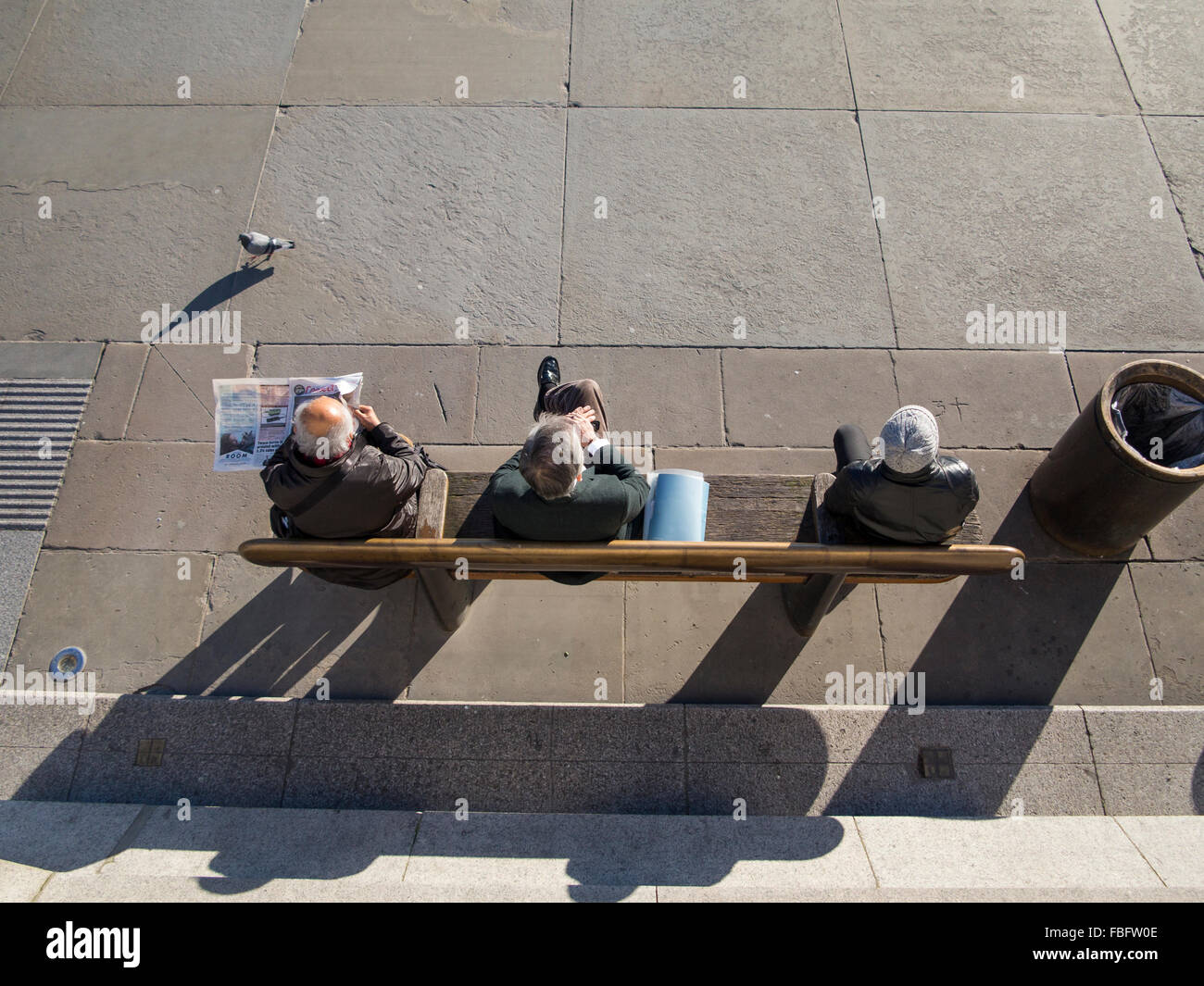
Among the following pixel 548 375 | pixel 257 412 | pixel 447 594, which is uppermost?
pixel 257 412

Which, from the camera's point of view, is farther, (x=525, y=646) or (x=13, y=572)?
(x=13, y=572)

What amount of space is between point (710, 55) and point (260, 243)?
4075 mm

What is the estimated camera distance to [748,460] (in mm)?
4344

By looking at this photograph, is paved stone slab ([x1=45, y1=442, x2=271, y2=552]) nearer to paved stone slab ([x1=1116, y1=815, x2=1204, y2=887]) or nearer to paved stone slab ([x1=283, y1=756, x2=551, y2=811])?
paved stone slab ([x1=283, y1=756, x2=551, y2=811])

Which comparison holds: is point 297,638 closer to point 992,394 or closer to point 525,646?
point 525,646

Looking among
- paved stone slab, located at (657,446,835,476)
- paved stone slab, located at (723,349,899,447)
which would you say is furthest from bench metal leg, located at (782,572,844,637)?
paved stone slab, located at (723,349,899,447)

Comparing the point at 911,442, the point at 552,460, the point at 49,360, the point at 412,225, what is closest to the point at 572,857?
the point at 552,460

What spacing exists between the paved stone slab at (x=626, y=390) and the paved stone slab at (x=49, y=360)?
276 cm

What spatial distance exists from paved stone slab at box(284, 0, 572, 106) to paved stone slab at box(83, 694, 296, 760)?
4.90m

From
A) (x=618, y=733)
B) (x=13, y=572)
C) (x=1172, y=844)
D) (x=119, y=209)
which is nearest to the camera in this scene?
(x=1172, y=844)

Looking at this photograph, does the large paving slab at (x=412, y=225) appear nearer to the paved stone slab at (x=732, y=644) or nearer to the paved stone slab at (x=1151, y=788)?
the paved stone slab at (x=732, y=644)

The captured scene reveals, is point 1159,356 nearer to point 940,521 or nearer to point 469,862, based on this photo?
point 940,521

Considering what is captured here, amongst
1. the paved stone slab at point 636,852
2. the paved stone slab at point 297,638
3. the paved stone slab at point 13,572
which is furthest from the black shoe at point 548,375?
the paved stone slab at point 13,572

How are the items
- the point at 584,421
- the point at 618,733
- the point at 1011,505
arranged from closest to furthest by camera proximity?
1. the point at 584,421
2. the point at 618,733
3. the point at 1011,505
